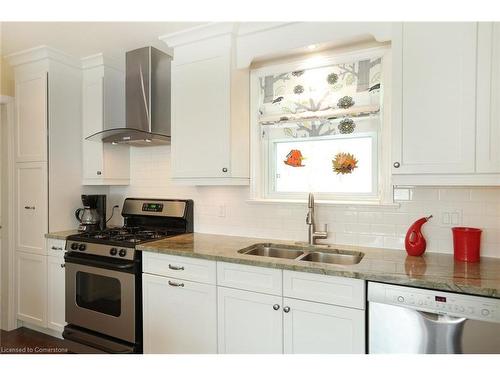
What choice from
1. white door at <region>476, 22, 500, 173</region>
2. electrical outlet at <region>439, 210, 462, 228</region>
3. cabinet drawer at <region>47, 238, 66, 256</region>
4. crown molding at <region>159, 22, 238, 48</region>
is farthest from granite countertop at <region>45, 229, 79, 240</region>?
white door at <region>476, 22, 500, 173</region>

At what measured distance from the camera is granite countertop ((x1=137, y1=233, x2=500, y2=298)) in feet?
4.71

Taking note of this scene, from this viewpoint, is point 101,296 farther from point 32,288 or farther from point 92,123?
point 92,123

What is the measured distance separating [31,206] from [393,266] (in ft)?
9.60

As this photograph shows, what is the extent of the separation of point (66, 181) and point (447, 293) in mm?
2969

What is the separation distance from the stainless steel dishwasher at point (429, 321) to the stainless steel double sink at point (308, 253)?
429mm

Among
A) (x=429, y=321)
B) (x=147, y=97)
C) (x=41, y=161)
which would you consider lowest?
(x=429, y=321)

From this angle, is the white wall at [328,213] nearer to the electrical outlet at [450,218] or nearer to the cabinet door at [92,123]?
the electrical outlet at [450,218]

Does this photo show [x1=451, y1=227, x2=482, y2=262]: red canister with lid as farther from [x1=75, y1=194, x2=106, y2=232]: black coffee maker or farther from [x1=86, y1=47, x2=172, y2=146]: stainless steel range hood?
[x1=75, y1=194, x2=106, y2=232]: black coffee maker

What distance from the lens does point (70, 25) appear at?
7.54 ft

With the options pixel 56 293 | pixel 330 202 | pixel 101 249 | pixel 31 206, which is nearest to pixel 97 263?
pixel 101 249

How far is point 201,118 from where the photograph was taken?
2379mm

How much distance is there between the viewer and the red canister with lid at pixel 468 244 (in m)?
1.78

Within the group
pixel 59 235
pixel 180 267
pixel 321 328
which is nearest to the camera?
pixel 321 328

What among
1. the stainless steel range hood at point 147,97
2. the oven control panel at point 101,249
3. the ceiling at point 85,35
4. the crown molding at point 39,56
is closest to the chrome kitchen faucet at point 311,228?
the oven control panel at point 101,249
